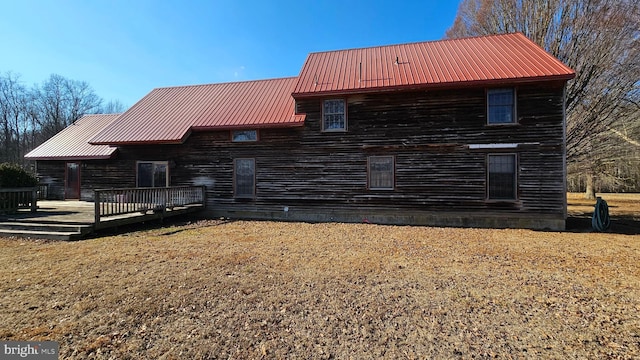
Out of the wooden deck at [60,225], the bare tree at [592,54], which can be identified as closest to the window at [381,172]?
the wooden deck at [60,225]

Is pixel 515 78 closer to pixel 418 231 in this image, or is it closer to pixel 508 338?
pixel 418 231

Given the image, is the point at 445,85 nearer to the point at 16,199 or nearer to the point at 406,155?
the point at 406,155

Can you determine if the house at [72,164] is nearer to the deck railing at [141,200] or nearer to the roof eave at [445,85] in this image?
the deck railing at [141,200]

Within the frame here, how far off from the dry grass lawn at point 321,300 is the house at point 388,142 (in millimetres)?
3758

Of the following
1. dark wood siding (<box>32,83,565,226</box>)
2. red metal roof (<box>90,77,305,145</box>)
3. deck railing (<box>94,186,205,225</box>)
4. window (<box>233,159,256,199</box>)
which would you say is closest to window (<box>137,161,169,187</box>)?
dark wood siding (<box>32,83,565,226</box>)

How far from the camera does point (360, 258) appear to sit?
6.54 m

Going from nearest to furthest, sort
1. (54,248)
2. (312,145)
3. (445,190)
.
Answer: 1. (54,248)
2. (445,190)
3. (312,145)

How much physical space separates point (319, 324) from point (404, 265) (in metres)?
3.02

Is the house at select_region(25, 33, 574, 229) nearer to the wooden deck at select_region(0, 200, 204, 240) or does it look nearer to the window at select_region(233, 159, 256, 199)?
the window at select_region(233, 159, 256, 199)

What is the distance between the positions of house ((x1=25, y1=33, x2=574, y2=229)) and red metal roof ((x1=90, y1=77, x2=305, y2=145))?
0.10m

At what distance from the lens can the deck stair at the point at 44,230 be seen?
8.34 meters

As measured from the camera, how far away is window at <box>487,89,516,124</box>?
10.9 meters

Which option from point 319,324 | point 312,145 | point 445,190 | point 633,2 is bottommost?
point 319,324

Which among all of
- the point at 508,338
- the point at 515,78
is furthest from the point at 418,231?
the point at 508,338
